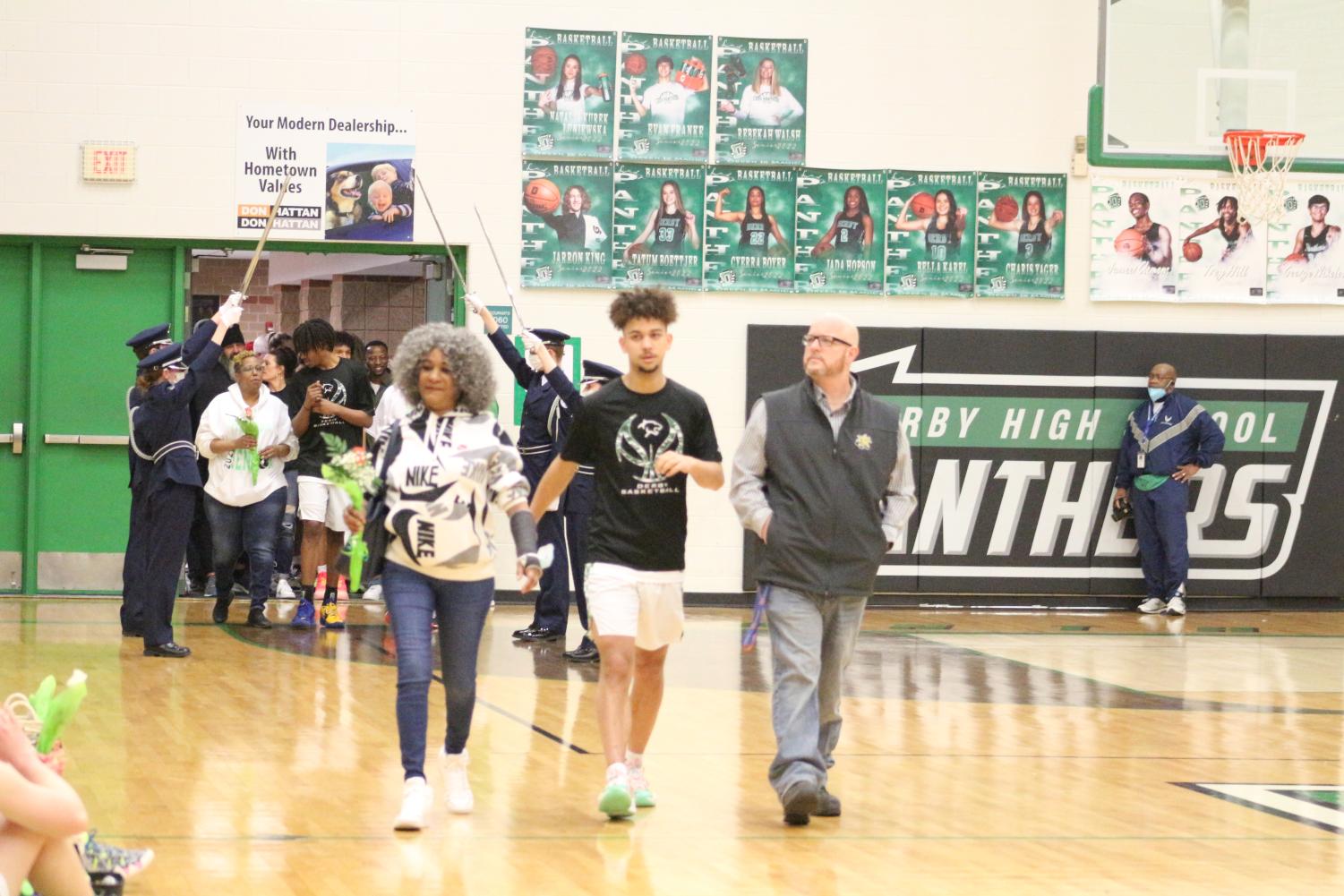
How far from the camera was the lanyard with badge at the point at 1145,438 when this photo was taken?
573 inches

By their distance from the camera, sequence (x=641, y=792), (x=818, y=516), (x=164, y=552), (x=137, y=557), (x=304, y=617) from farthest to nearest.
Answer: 1. (x=304, y=617)
2. (x=137, y=557)
3. (x=164, y=552)
4. (x=641, y=792)
5. (x=818, y=516)

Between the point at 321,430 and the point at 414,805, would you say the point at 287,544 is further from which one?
the point at 414,805

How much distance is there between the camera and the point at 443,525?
19.5ft

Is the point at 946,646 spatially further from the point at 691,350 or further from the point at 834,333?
the point at 834,333

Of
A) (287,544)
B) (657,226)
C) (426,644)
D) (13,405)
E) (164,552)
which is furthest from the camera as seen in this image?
(657,226)

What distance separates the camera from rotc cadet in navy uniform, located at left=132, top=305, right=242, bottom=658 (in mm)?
10141

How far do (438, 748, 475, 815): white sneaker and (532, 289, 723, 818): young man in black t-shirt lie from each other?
0.48 metres

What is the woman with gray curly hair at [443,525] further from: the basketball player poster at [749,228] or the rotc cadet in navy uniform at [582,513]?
the basketball player poster at [749,228]

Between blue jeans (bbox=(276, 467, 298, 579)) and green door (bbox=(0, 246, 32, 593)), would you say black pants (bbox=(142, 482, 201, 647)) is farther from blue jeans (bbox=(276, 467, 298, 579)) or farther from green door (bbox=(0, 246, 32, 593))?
green door (bbox=(0, 246, 32, 593))

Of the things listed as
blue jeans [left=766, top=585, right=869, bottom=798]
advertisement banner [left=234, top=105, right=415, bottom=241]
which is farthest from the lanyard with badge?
blue jeans [left=766, top=585, right=869, bottom=798]

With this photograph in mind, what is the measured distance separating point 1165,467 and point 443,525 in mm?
9813

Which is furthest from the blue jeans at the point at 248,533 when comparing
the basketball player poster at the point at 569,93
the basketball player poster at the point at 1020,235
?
the basketball player poster at the point at 1020,235

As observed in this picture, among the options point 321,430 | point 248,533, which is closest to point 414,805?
point 248,533

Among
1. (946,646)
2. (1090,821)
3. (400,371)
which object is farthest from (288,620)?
(1090,821)
